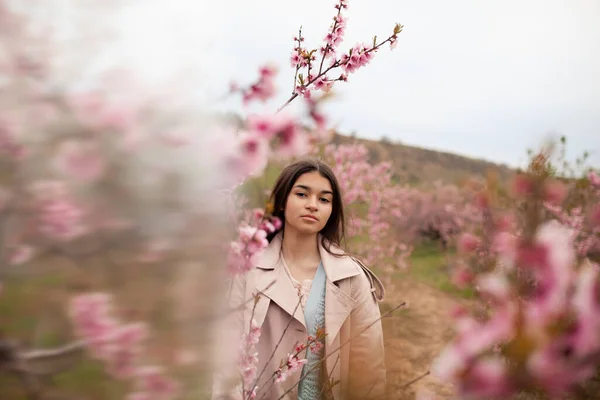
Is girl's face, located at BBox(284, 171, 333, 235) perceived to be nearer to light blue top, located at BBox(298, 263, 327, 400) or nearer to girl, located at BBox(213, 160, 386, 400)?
girl, located at BBox(213, 160, 386, 400)

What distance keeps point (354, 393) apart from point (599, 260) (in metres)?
2.02

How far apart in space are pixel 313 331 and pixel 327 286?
198 mm

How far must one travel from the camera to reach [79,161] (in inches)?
32.2

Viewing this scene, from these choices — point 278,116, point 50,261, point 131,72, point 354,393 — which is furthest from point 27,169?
point 354,393

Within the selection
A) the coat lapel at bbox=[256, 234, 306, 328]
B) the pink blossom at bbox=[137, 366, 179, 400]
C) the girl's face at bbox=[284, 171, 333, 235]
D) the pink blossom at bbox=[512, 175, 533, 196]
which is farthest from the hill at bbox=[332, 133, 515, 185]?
the pink blossom at bbox=[137, 366, 179, 400]

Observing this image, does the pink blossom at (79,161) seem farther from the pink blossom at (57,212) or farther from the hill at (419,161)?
the hill at (419,161)

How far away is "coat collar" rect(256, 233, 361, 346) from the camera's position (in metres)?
1.89

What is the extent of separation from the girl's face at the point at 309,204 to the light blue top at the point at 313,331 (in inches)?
10.3

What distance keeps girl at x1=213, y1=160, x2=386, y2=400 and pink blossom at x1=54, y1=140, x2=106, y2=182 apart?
985mm

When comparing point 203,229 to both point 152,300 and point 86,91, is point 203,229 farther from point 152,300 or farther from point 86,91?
point 86,91

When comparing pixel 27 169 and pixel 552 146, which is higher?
pixel 552 146

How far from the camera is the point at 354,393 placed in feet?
2.92

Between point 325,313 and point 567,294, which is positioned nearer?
point 567,294

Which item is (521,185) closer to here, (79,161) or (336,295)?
(79,161)
